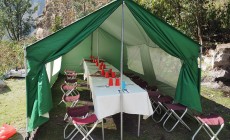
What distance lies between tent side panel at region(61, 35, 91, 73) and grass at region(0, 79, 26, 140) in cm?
243

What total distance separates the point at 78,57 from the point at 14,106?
5.02 metres

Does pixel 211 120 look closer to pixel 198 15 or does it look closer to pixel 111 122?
pixel 111 122

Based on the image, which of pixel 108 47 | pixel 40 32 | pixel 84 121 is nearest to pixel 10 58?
pixel 108 47

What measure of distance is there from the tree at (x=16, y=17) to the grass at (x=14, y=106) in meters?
21.6

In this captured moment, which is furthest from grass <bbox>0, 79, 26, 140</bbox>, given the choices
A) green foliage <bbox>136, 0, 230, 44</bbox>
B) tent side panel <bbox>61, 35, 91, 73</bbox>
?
green foliage <bbox>136, 0, 230, 44</bbox>

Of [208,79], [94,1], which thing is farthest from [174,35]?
[94,1]

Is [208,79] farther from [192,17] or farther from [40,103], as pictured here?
[40,103]

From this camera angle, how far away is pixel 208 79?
9.02 meters

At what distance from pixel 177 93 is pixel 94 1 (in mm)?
25273

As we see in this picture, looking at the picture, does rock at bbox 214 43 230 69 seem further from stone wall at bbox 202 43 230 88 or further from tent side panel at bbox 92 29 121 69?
tent side panel at bbox 92 29 121 69

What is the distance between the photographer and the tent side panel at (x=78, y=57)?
11203mm

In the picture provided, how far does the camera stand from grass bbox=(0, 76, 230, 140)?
15.7 feet

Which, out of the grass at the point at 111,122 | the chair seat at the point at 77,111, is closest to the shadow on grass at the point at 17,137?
the grass at the point at 111,122

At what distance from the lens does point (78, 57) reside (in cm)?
1127
